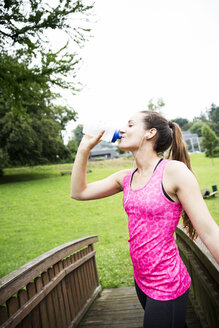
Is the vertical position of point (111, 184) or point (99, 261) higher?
point (111, 184)

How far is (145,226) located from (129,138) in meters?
0.58

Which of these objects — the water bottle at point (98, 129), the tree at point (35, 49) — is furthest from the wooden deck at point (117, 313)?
the tree at point (35, 49)

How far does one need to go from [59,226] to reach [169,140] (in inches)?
447

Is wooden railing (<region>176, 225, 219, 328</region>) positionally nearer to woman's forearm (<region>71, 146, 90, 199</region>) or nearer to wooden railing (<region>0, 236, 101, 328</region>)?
woman's forearm (<region>71, 146, 90, 199</region>)

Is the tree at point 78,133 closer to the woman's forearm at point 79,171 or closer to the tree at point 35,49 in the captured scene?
the tree at point 35,49

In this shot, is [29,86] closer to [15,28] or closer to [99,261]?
[15,28]

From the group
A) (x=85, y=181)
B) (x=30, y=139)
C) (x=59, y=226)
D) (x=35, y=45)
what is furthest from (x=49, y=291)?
(x=30, y=139)

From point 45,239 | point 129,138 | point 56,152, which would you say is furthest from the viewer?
point 56,152

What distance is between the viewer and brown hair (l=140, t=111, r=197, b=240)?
1.82 meters

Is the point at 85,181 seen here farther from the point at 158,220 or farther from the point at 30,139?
the point at 30,139

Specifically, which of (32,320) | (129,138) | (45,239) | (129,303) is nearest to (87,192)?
(129,138)

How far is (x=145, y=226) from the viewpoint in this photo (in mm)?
1581

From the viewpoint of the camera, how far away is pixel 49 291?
108 inches

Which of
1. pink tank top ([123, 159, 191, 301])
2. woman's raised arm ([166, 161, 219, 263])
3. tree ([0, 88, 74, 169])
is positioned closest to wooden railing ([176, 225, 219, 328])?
pink tank top ([123, 159, 191, 301])
